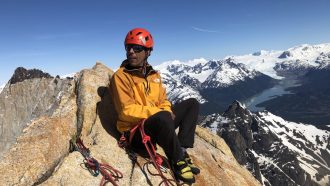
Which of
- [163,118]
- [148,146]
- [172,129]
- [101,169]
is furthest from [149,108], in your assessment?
[101,169]

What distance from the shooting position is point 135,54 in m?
14.7

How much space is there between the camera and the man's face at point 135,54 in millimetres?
14672

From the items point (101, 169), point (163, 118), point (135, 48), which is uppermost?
point (135, 48)

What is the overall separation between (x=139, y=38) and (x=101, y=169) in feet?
17.5

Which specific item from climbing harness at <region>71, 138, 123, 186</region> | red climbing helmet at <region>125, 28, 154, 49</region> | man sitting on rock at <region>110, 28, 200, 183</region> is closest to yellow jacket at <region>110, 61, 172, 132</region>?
man sitting on rock at <region>110, 28, 200, 183</region>

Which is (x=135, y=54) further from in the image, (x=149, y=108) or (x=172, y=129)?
(x=172, y=129)

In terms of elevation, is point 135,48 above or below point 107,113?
above

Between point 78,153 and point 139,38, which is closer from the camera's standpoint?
point 78,153

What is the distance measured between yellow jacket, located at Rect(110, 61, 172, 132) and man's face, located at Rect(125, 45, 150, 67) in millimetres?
337

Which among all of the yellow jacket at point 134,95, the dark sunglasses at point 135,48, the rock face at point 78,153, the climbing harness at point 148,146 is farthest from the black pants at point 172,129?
the dark sunglasses at point 135,48

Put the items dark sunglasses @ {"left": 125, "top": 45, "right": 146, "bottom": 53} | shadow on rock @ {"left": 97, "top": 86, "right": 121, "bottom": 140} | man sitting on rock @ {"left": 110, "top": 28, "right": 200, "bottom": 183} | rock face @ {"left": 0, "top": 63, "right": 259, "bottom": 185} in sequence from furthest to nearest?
shadow on rock @ {"left": 97, "top": 86, "right": 121, "bottom": 140} < dark sunglasses @ {"left": 125, "top": 45, "right": 146, "bottom": 53} < man sitting on rock @ {"left": 110, "top": 28, "right": 200, "bottom": 183} < rock face @ {"left": 0, "top": 63, "right": 259, "bottom": 185}

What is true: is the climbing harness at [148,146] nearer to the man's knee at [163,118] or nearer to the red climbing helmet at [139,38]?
the man's knee at [163,118]

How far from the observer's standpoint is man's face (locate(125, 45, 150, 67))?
14672 mm

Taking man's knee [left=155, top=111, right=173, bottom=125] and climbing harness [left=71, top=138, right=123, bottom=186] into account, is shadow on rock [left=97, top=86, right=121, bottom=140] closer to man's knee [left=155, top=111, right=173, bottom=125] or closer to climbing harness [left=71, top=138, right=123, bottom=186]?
climbing harness [left=71, top=138, right=123, bottom=186]
